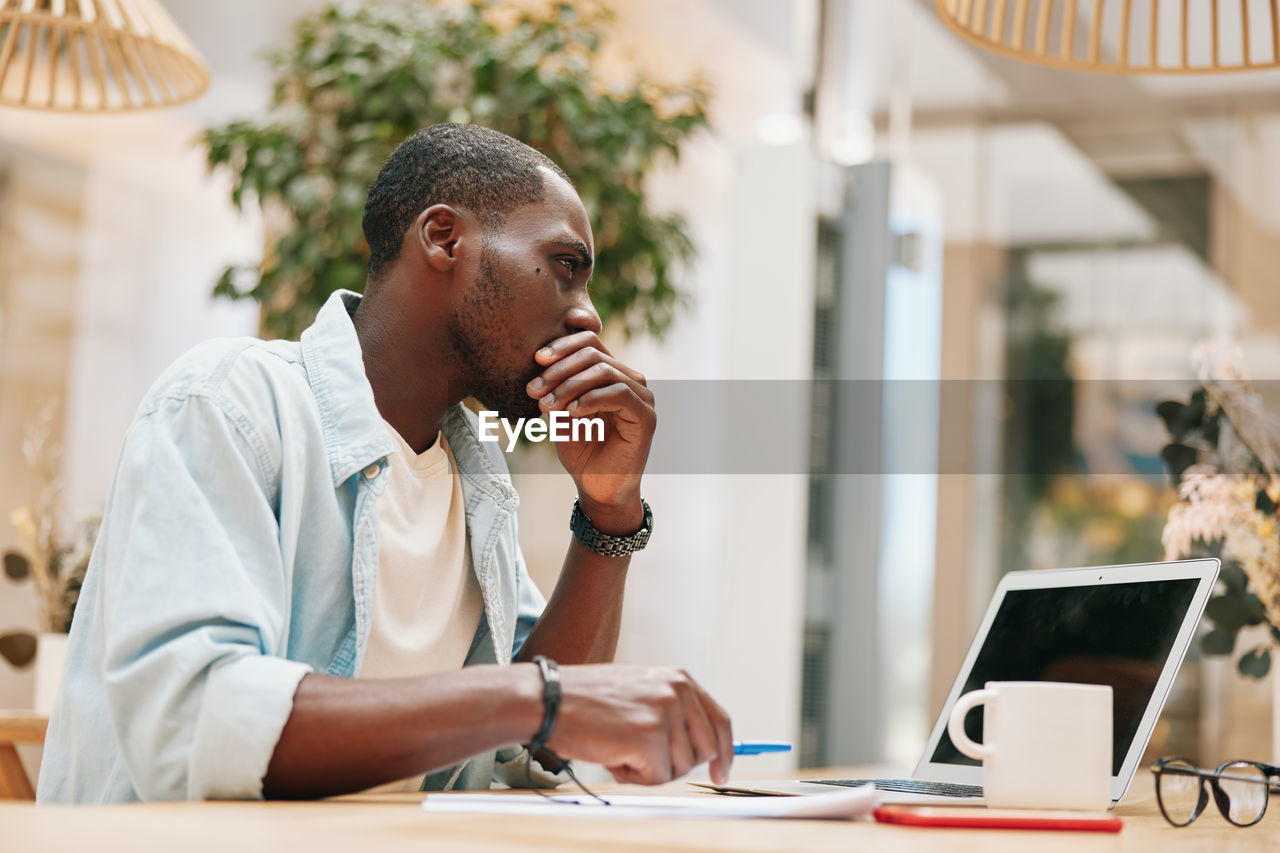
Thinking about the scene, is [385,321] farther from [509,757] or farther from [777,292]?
[777,292]

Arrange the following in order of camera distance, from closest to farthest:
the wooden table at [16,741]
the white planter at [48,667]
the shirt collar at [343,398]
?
the shirt collar at [343,398]
the wooden table at [16,741]
the white planter at [48,667]

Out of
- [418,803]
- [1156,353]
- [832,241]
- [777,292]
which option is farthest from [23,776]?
[1156,353]

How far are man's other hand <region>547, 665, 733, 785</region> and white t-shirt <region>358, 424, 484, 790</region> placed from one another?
11.7 inches

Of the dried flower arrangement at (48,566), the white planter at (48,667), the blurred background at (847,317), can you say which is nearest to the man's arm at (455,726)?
the white planter at (48,667)

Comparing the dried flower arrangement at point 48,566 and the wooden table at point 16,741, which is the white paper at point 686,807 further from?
the dried flower arrangement at point 48,566

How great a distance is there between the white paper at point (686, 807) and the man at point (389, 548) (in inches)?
1.1

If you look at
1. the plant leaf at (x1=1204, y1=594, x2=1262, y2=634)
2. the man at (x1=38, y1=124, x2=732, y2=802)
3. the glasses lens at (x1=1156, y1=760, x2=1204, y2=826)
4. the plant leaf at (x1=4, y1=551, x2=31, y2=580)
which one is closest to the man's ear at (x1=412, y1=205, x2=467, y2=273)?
the man at (x1=38, y1=124, x2=732, y2=802)

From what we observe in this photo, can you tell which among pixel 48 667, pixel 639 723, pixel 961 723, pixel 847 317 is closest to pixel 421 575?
pixel 639 723

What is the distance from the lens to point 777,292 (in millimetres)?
3129

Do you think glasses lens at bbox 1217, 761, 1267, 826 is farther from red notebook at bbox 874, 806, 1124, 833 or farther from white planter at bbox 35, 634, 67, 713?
white planter at bbox 35, 634, 67, 713

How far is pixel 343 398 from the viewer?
114 centimetres

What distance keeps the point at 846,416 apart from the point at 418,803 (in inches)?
96.8

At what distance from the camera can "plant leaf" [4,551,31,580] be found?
232 centimetres

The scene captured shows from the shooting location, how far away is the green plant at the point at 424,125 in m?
2.54
